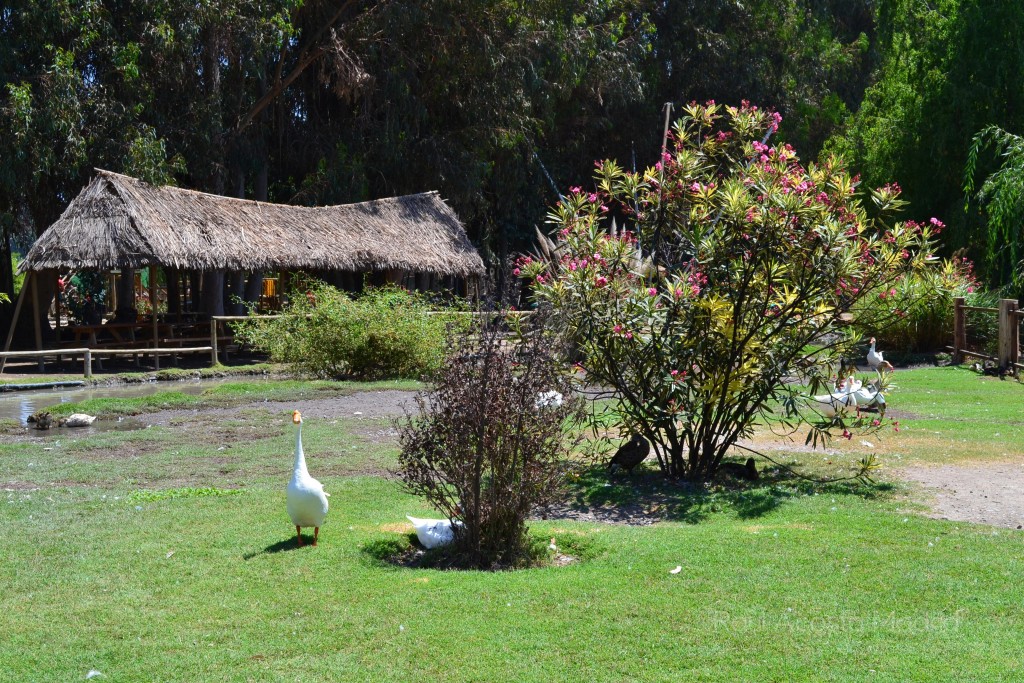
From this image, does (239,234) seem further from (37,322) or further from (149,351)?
(37,322)

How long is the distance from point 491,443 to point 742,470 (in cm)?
370

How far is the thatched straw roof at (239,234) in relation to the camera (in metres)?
22.7

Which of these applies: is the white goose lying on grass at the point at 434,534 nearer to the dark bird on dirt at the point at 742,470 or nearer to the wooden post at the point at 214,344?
the dark bird on dirt at the point at 742,470

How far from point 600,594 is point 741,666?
122 cm

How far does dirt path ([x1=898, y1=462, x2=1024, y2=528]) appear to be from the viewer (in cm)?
804

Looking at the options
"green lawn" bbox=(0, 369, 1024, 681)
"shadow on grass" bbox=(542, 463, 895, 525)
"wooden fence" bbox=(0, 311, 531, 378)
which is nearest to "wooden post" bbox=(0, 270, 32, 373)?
"wooden fence" bbox=(0, 311, 531, 378)

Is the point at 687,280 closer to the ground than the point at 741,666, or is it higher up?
higher up

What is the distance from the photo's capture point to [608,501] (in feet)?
29.6

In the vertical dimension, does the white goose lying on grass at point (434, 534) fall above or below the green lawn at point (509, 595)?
above

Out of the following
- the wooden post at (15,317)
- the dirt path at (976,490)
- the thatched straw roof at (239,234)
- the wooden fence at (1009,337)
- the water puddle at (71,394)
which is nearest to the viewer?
the dirt path at (976,490)

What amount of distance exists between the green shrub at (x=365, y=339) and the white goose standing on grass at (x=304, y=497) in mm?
11782

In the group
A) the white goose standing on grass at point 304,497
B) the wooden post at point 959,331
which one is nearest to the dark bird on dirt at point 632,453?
the white goose standing on grass at point 304,497

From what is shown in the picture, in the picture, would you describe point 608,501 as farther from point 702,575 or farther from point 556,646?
point 556,646

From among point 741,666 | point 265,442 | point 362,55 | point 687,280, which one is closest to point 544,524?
point 687,280
